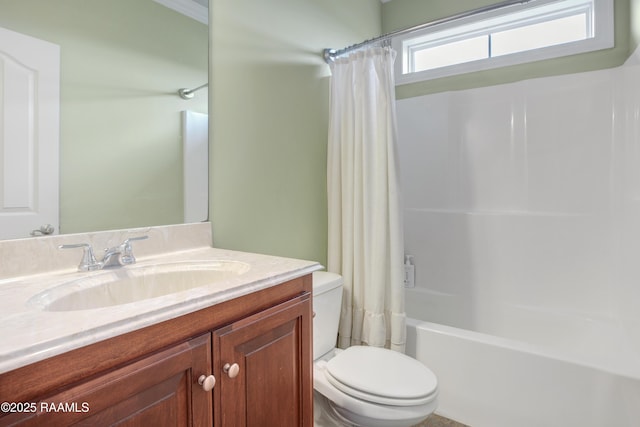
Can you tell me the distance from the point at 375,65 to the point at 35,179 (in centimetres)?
149

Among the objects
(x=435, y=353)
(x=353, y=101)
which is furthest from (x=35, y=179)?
(x=435, y=353)

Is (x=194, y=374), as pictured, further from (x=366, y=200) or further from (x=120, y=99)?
(x=366, y=200)

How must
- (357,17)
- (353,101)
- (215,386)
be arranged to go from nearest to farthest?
(215,386) < (353,101) < (357,17)

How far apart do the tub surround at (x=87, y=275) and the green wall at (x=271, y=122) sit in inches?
8.7

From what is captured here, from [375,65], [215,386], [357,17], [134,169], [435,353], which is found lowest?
[435,353]

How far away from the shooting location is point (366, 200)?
1.75 meters

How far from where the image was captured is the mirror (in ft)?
3.32

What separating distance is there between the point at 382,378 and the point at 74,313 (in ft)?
3.40

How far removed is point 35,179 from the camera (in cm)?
96

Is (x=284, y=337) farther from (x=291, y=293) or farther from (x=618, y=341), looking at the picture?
(x=618, y=341)

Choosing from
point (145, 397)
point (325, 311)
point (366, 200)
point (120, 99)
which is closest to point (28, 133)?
point (120, 99)

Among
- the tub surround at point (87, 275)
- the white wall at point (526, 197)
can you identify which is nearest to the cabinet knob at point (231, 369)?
the tub surround at point (87, 275)

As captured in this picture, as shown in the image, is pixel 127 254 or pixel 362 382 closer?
pixel 127 254

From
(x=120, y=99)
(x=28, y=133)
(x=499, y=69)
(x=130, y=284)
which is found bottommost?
(x=130, y=284)
